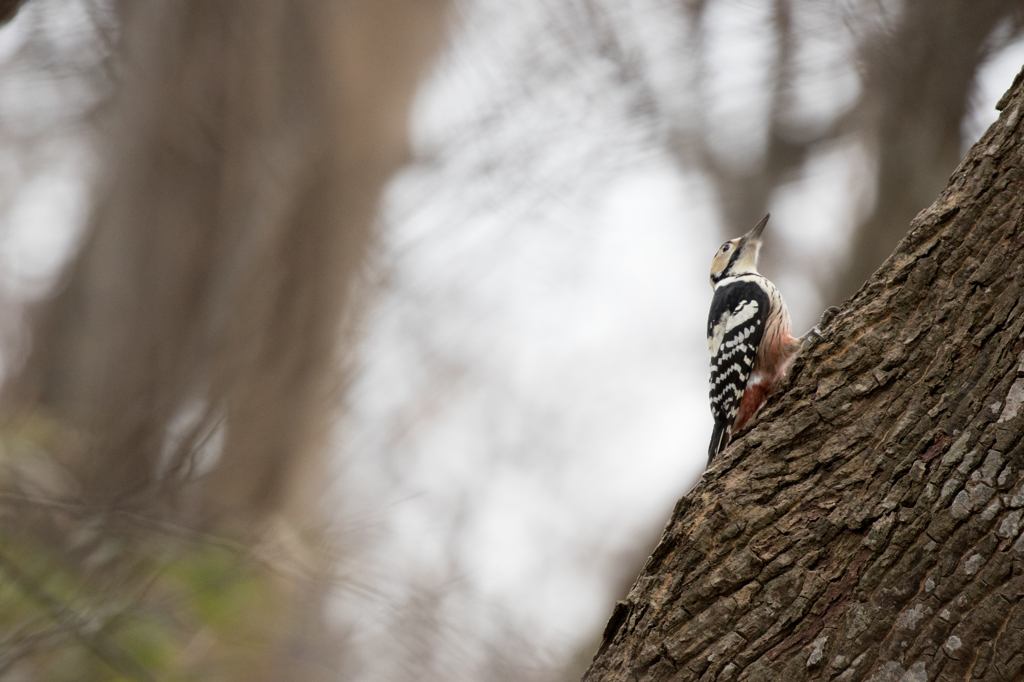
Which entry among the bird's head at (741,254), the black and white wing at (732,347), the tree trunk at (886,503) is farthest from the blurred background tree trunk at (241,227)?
the tree trunk at (886,503)

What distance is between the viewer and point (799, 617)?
5.28 ft

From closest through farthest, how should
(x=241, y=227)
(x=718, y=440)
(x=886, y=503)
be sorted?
(x=886, y=503) < (x=718, y=440) < (x=241, y=227)

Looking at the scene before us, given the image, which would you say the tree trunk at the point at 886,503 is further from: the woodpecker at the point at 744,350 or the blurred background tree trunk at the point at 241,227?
the blurred background tree trunk at the point at 241,227

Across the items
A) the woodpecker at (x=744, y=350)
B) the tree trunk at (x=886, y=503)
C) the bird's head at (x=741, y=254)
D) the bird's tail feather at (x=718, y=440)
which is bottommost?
the tree trunk at (x=886, y=503)

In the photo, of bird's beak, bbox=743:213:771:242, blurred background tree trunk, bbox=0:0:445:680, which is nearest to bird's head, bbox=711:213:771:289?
bird's beak, bbox=743:213:771:242

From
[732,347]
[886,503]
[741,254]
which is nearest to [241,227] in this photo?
[732,347]

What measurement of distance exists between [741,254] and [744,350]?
1.11 meters

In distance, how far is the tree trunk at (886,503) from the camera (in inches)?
59.2

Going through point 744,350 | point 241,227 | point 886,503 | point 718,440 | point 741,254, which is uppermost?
A: point 241,227

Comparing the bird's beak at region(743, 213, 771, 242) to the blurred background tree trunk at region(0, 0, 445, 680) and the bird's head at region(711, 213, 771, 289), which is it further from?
the blurred background tree trunk at region(0, 0, 445, 680)

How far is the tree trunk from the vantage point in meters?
1.50

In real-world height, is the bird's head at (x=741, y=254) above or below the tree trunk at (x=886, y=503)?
above

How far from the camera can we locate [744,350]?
3.26 m

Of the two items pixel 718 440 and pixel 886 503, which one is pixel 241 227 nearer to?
pixel 718 440
